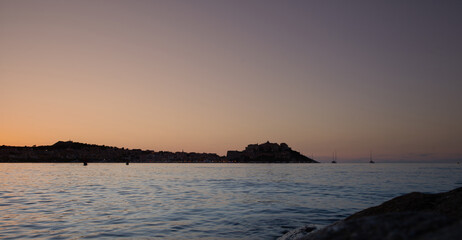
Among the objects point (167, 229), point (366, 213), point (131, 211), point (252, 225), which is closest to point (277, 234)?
point (252, 225)

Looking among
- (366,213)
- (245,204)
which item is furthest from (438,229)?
(245,204)

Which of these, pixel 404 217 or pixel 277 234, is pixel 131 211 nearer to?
pixel 277 234

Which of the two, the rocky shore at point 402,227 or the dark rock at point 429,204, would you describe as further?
the dark rock at point 429,204

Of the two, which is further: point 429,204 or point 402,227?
point 429,204

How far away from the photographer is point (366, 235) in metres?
4.44

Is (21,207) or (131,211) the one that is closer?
(131,211)

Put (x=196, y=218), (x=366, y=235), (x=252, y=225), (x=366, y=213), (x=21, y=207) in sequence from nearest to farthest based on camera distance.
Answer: (x=366, y=235) < (x=366, y=213) < (x=252, y=225) < (x=196, y=218) < (x=21, y=207)

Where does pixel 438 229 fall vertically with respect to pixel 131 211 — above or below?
above

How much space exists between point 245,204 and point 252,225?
27.1 ft

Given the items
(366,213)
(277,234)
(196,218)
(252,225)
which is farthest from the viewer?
(196,218)

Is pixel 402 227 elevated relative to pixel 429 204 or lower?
elevated

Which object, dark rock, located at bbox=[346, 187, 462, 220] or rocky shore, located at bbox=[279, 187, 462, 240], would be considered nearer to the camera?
rocky shore, located at bbox=[279, 187, 462, 240]

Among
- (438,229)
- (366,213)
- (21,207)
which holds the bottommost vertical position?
(21,207)

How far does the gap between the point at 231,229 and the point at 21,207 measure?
15880 millimetres
